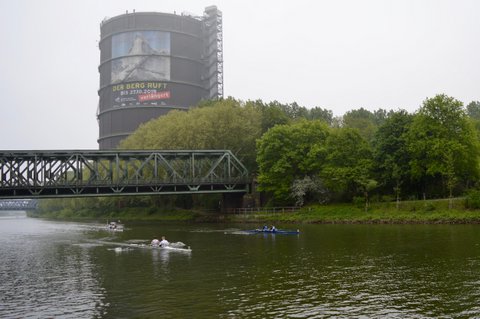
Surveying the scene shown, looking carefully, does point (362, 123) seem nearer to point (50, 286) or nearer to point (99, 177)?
point (99, 177)

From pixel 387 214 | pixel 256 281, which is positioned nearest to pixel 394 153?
→ pixel 387 214

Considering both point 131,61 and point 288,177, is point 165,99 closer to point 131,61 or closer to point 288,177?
point 131,61

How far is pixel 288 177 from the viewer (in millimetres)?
87938

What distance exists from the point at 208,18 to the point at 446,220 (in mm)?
131461

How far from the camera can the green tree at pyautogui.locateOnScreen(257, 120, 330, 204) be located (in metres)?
87.2

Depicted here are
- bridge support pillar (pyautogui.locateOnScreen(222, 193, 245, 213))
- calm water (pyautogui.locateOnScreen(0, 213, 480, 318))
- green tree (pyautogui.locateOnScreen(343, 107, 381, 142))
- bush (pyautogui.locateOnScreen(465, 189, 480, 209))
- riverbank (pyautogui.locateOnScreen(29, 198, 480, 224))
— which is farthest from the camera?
green tree (pyautogui.locateOnScreen(343, 107, 381, 142))

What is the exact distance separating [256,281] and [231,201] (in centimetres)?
7412

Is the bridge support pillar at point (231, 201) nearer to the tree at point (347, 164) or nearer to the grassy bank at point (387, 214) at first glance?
the grassy bank at point (387, 214)

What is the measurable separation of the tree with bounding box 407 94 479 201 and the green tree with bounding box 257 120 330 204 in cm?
1806

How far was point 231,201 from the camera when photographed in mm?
102625

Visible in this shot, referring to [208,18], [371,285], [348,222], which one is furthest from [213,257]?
[208,18]

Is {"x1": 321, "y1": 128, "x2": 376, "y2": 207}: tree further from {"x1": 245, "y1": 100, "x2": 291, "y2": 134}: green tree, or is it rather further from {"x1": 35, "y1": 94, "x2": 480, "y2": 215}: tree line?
{"x1": 245, "y1": 100, "x2": 291, "y2": 134}: green tree

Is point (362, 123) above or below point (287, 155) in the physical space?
above

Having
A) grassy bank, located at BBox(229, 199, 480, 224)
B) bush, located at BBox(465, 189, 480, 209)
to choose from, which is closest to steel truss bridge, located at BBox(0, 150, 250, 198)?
grassy bank, located at BBox(229, 199, 480, 224)
